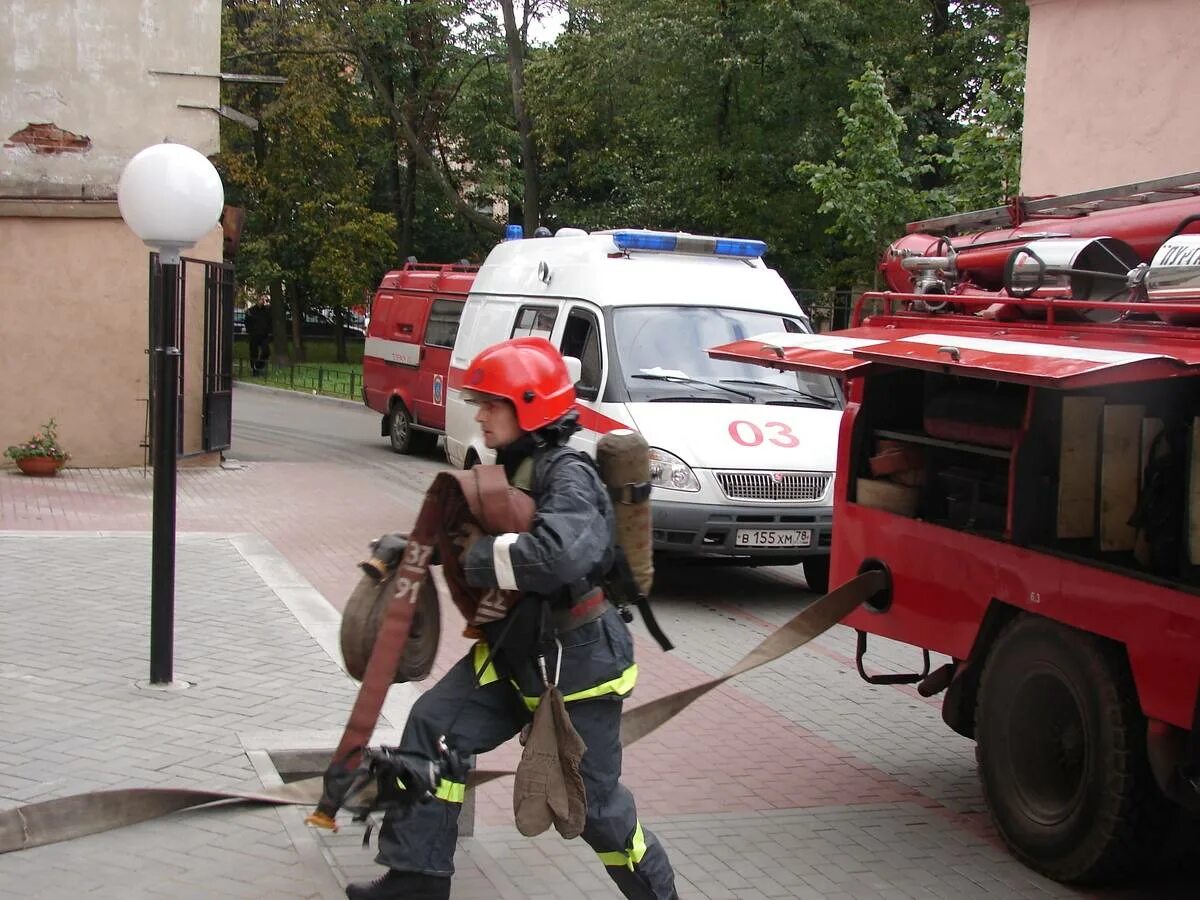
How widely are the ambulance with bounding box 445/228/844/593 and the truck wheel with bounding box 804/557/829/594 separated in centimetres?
2

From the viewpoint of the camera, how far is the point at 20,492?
14.0 metres

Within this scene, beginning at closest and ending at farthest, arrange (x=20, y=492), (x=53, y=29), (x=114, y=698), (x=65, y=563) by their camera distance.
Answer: (x=114, y=698), (x=65, y=563), (x=20, y=492), (x=53, y=29)

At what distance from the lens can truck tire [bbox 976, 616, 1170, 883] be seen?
480 centimetres

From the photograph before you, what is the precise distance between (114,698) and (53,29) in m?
11.8

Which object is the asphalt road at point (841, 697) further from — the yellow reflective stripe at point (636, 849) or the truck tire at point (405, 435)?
the truck tire at point (405, 435)

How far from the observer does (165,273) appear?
6.84 meters

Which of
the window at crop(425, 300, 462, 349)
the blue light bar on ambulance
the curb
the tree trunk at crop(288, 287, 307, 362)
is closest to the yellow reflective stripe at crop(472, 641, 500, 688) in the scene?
the blue light bar on ambulance

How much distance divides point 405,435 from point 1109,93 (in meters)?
10.2

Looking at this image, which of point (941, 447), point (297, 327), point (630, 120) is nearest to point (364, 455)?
point (630, 120)

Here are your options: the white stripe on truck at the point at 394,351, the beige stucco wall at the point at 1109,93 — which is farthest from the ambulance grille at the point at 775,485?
the white stripe on truck at the point at 394,351

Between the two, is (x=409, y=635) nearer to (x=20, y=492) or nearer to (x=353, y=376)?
(x=20, y=492)

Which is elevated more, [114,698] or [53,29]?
[53,29]

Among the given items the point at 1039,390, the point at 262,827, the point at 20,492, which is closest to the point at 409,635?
the point at 262,827

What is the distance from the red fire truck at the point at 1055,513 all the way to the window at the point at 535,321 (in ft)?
18.8
